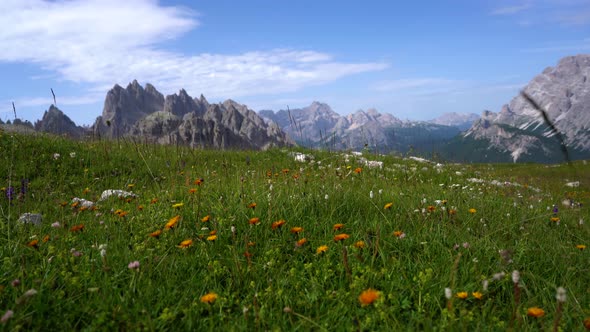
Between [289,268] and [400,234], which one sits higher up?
[400,234]

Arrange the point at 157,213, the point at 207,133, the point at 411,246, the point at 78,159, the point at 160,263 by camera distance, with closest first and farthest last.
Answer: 1. the point at 160,263
2. the point at 411,246
3. the point at 157,213
4. the point at 78,159
5. the point at 207,133

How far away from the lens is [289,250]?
167 inches

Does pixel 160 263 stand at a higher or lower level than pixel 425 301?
higher

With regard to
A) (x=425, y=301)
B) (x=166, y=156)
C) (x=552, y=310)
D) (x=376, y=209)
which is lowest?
(x=552, y=310)

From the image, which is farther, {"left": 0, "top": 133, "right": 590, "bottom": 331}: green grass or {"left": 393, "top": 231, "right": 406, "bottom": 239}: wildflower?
{"left": 393, "top": 231, "right": 406, "bottom": 239}: wildflower

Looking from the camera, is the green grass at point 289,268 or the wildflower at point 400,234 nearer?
the green grass at point 289,268

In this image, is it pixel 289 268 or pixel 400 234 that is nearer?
pixel 289 268

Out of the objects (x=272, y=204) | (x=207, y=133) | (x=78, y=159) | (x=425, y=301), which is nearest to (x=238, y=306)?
(x=425, y=301)

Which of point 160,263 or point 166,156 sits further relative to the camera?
point 166,156

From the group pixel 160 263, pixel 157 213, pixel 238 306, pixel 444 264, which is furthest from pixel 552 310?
pixel 157 213

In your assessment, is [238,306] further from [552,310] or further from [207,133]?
[207,133]

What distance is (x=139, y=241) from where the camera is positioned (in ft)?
14.7

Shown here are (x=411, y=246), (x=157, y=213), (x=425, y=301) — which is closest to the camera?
(x=425, y=301)

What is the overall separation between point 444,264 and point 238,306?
2102 millimetres
